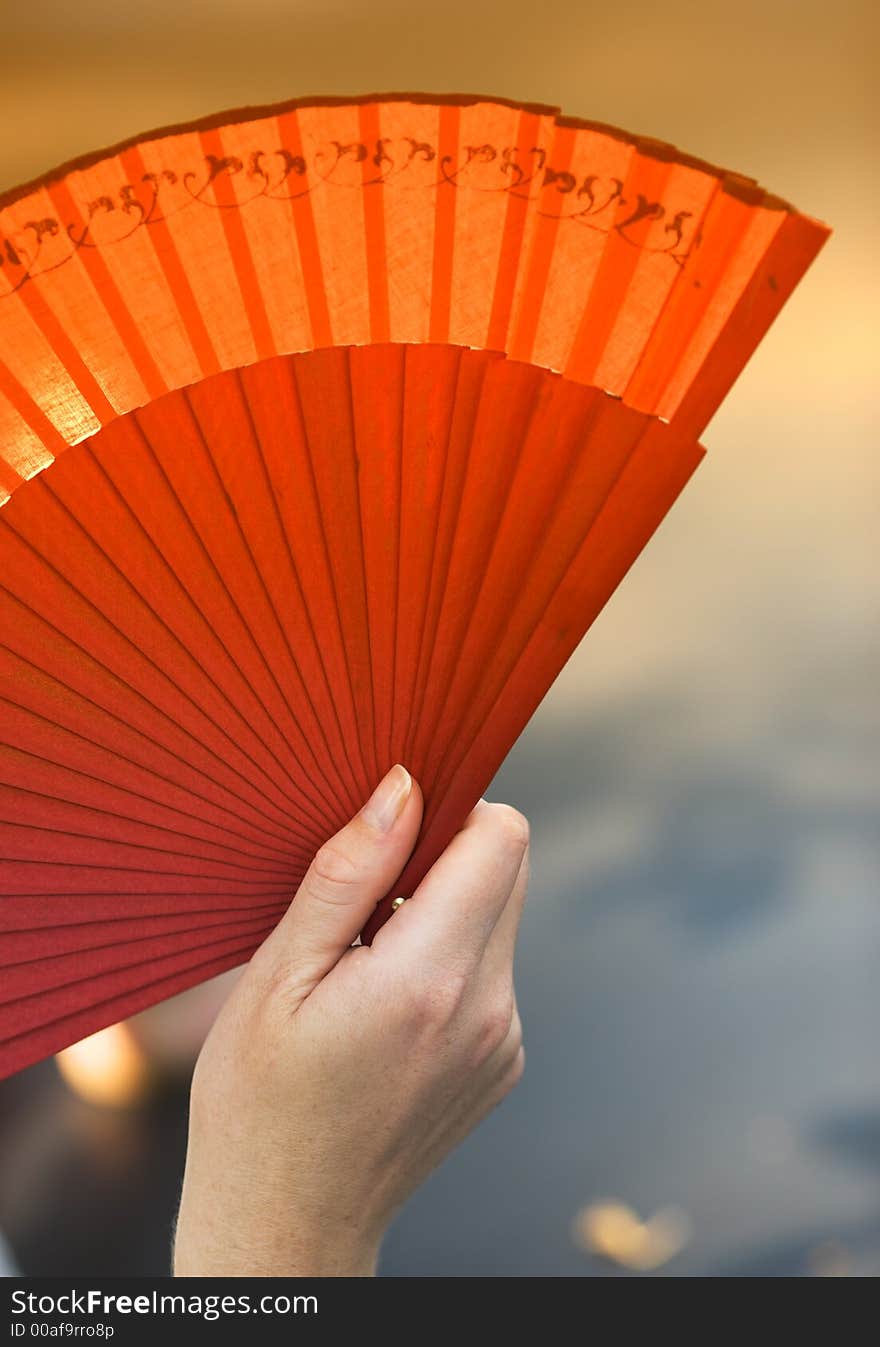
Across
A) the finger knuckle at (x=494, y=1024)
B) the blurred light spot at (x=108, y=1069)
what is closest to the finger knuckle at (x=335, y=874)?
the finger knuckle at (x=494, y=1024)

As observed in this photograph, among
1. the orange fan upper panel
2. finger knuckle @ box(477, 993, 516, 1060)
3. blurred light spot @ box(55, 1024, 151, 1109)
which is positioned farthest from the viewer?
blurred light spot @ box(55, 1024, 151, 1109)

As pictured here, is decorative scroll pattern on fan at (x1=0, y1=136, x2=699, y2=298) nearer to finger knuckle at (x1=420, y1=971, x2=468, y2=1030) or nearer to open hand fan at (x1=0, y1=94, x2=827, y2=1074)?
open hand fan at (x1=0, y1=94, x2=827, y2=1074)

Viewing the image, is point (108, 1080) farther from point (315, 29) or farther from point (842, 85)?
point (842, 85)

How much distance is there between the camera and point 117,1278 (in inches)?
34.2

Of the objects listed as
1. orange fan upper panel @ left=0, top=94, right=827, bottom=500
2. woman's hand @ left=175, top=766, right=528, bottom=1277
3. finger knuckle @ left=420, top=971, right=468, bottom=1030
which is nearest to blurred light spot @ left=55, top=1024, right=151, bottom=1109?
woman's hand @ left=175, top=766, right=528, bottom=1277

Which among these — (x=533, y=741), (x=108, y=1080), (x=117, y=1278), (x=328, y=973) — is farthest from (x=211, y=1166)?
(x=533, y=741)

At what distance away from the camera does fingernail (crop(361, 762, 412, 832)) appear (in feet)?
2.12

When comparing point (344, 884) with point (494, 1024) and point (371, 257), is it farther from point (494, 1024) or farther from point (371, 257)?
point (371, 257)

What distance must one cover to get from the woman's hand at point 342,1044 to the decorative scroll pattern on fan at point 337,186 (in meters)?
0.31

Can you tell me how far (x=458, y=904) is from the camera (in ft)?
2.12

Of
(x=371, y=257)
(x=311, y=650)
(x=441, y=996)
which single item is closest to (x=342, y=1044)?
(x=441, y=996)

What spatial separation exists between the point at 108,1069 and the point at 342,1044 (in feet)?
2.45

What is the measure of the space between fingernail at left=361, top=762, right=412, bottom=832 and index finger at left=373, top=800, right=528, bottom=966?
1.5 inches

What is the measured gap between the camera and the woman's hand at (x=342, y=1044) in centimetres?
64
